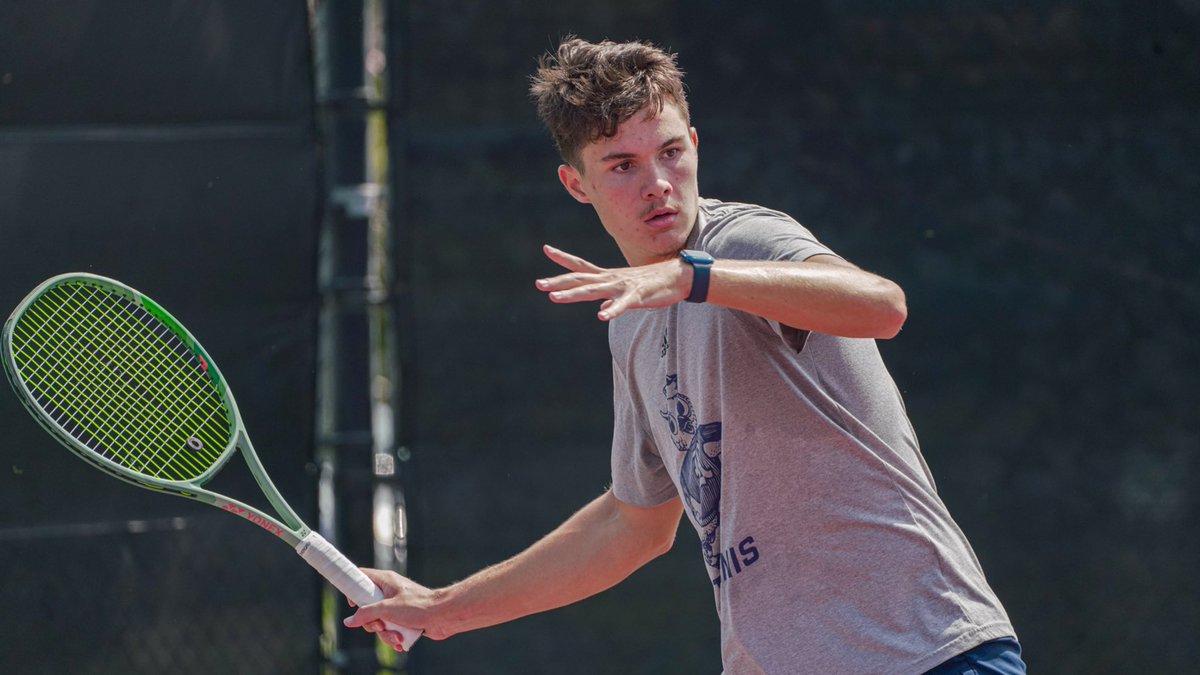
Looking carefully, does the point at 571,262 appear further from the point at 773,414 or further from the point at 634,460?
the point at 634,460

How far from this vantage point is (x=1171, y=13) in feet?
10.9

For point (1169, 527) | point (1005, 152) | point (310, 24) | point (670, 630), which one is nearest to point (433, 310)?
point (310, 24)

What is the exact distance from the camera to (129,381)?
2547 millimetres

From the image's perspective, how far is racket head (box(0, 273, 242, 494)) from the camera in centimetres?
241

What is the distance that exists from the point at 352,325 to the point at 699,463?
4.40 ft

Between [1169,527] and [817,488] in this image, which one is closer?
[817,488]

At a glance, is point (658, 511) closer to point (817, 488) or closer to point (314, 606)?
point (817, 488)

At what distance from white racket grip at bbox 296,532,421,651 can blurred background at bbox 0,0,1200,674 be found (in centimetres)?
82

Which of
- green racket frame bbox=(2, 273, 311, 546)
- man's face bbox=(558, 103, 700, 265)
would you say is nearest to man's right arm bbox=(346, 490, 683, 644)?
green racket frame bbox=(2, 273, 311, 546)

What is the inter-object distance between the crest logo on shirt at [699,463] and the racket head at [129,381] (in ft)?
2.61

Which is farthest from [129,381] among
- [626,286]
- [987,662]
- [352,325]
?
[987,662]

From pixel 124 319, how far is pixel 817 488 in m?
1.38

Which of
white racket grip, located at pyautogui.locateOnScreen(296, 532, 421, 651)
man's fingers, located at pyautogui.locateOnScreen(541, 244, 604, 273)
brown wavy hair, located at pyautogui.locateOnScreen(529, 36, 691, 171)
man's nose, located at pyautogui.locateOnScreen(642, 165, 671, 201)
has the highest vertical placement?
brown wavy hair, located at pyautogui.locateOnScreen(529, 36, 691, 171)

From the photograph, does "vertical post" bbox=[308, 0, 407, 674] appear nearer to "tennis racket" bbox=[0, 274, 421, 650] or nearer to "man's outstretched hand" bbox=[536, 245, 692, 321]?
"tennis racket" bbox=[0, 274, 421, 650]
